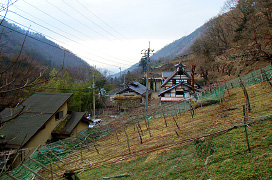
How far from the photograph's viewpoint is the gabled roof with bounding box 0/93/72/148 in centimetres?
895

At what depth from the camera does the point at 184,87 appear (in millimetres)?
19297

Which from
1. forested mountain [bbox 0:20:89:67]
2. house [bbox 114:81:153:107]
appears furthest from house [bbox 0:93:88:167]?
house [bbox 114:81:153:107]

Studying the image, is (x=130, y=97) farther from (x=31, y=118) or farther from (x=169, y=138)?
(x=169, y=138)

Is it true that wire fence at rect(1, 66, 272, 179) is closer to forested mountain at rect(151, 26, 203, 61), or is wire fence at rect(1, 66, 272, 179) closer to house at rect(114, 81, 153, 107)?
house at rect(114, 81, 153, 107)

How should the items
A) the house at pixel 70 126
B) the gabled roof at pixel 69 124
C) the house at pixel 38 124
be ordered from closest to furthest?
the house at pixel 38 124 < the house at pixel 70 126 < the gabled roof at pixel 69 124

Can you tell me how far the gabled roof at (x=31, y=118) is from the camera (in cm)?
895

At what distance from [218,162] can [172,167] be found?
881 mm

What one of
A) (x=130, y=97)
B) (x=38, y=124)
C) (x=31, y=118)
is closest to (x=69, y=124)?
(x=38, y=124)

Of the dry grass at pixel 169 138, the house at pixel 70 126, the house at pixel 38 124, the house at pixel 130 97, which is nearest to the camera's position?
the dry grass at pixel 169 138

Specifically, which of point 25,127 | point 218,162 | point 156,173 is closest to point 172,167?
point 156,173

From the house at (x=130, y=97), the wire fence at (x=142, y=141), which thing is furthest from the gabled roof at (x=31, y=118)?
the house at (x=130, y=97)

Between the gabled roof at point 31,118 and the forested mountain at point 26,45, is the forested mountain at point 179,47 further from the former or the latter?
the gabled roof at point 31,118

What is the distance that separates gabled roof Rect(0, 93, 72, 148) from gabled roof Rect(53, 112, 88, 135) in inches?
47.3

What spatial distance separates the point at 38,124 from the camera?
985 centimetres
